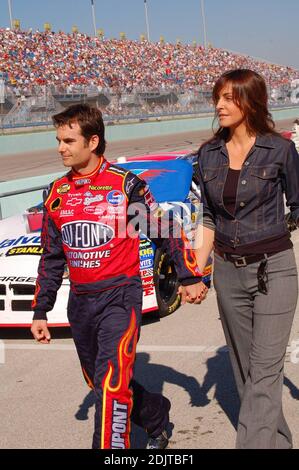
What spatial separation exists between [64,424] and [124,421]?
1.30m

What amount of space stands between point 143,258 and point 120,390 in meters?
3.17

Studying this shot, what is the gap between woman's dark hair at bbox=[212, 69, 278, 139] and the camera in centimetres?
320

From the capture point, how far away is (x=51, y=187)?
3.58m

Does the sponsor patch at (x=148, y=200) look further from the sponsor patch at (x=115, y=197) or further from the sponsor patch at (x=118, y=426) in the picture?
the sponsor patch at (x=118, y=426)

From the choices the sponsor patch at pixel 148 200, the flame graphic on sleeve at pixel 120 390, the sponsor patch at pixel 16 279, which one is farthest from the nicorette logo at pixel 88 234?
the sponsor patch at pixel 16 279

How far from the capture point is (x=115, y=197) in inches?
134

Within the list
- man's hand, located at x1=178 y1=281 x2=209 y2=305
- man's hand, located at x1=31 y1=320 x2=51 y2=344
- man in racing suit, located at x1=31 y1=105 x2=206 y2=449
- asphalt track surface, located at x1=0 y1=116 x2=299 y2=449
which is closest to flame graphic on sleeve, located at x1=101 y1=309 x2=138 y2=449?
man in racing suit, located at x1=31 y1=105 x2=206 y2=449

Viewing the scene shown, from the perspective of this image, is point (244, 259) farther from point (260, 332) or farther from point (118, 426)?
point (118, 426)

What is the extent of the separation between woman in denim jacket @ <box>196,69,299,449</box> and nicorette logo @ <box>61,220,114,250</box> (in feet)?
1.62

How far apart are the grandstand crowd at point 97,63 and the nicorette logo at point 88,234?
23.0m

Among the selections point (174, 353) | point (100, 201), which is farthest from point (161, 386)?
point (100, 201)

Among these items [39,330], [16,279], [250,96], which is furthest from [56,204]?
[16,279]

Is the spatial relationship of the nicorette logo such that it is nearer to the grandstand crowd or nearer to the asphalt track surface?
the asphalt track surface

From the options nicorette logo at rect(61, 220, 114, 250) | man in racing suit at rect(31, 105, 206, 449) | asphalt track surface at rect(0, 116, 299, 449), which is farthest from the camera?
asphalt track surface at rect(0, 116, 299, 449)
